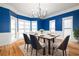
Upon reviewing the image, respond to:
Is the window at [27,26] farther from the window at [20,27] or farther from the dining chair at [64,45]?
the dining chair at [64,45]

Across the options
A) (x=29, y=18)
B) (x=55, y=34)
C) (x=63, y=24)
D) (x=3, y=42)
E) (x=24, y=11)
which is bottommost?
(x=3, y=42)

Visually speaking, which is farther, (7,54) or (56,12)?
(56,12)

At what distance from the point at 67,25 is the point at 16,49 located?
0.94 meters

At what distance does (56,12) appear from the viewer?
1.59m

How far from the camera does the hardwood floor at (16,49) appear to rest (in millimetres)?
1439

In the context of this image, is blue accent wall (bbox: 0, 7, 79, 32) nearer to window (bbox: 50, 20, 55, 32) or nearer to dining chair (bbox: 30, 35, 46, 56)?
window (bbox: 50, 20, 55, 32)

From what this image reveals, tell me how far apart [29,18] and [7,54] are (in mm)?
660

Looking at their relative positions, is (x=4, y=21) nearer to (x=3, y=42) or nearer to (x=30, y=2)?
(x=3, y=42)

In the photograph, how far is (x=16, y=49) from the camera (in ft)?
5.23

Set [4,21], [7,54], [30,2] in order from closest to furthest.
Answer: [30,2] < [7,54] < [4,21]

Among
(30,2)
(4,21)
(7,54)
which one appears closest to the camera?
(30,2)

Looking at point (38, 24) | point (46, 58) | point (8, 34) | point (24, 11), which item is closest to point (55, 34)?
point (38, 24)

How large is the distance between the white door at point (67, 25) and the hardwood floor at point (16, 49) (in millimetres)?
178

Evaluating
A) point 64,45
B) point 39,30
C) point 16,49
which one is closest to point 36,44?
point 39,30
